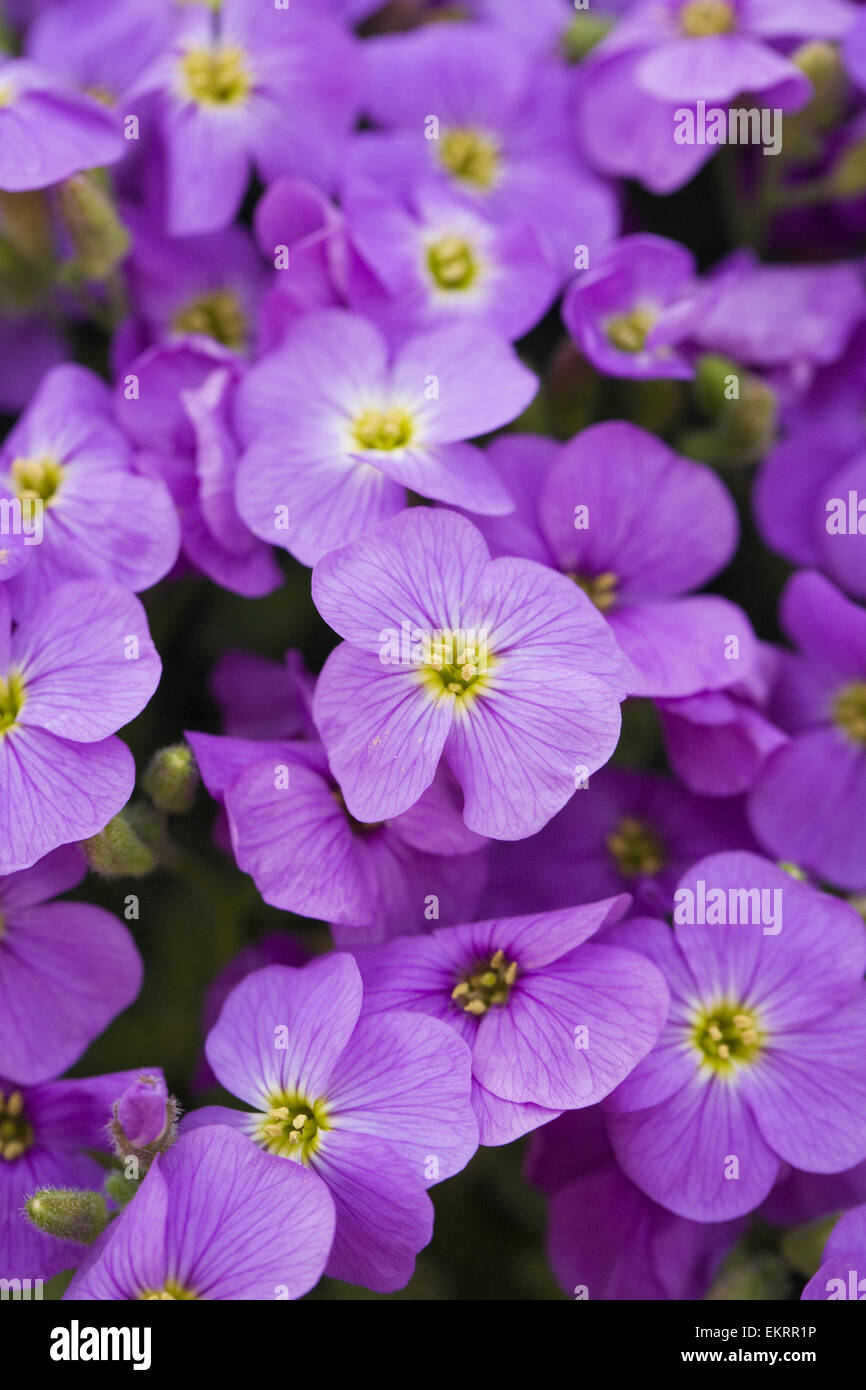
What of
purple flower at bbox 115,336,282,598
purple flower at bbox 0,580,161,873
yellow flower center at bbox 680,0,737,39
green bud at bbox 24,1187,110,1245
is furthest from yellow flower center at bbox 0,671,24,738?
yellow flower center at bbox 680,0,737,39

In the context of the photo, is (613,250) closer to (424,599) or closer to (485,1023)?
(424,599)

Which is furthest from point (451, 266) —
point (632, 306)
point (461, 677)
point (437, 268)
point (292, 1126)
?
point (292, 1126)

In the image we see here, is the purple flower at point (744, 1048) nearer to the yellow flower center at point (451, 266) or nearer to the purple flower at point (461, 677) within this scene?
the purple flower at point (461, 677)

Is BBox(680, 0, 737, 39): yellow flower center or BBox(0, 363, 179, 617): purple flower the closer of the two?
BBox(0, 363, 179, 617): purple flower

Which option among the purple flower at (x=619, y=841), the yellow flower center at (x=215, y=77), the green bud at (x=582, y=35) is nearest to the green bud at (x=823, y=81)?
the green bud at (x=582, y=35)

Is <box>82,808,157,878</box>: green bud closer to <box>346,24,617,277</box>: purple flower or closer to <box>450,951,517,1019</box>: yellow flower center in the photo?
<box>450,951,517,1019</box>: yellow flower center
